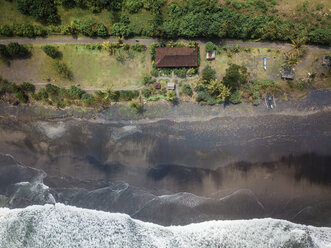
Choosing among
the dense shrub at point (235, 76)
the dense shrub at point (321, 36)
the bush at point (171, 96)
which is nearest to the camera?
the dense shrub at point (235, 76)

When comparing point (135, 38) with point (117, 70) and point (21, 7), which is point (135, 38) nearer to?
point (117, 70)

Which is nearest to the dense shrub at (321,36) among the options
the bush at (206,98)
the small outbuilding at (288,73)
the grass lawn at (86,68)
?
the small outbuilding at (288,73)

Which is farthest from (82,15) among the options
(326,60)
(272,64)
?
(326,60)

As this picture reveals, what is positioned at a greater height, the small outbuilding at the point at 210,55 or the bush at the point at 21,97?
the small outbuilding at the point at 210,55

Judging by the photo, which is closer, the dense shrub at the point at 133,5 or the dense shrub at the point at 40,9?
the dense shrub at the point at 40,9

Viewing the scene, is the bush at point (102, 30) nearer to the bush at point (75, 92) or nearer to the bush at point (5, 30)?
the bush at point (75, 92)

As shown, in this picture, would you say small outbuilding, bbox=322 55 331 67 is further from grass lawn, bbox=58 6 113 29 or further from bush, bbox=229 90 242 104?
grass lawn, bbox=58 6 113 29

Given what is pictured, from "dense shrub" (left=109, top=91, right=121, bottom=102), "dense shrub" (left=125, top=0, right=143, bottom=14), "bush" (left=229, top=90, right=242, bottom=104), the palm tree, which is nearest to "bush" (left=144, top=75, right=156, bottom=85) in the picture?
"dense shrub" (left=109, top=91, right=121, bottom=102)
